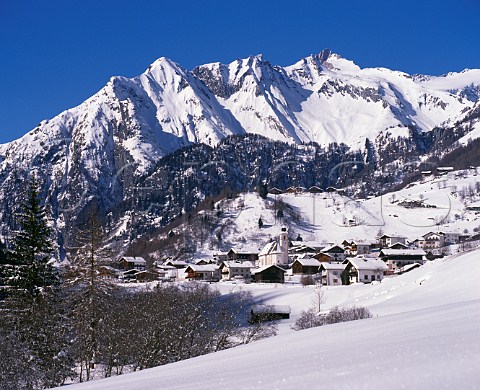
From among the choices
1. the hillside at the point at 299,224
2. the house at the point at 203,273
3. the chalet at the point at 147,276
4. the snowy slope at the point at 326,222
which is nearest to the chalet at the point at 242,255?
the hillside at the point at 299,224

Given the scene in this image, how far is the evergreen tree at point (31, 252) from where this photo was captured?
2862 centimetres

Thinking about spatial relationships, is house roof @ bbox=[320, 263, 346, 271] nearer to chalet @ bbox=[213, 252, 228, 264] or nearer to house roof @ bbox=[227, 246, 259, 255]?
house roof @ bbox=[227, 246, 259, 255]

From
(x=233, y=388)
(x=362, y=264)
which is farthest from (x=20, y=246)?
(x=362, y=264)

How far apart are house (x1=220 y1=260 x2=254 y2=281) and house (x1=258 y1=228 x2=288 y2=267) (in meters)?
11.9

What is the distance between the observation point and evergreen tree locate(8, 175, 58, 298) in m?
28.6

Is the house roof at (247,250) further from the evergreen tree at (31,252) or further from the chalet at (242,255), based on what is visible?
the evergreen tree at (31,252)

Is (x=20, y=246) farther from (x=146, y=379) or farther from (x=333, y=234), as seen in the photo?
(x=333, y=234)

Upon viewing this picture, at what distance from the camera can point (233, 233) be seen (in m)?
168

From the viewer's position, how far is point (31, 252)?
2886cm

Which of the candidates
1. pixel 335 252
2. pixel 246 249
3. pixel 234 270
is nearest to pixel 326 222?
pixel 246 249

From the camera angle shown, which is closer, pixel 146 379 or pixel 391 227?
pixel 146 379

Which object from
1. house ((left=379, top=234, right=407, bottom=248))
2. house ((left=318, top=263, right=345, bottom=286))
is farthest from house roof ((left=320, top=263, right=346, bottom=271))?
house ((left=379, top=234, right=407, bottom=248))

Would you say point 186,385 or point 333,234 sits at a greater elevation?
point 333,234

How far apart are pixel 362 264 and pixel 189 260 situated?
62.9 metres
